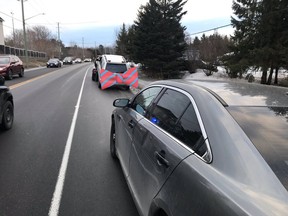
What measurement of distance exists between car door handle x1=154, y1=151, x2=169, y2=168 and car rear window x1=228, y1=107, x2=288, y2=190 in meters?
0.63

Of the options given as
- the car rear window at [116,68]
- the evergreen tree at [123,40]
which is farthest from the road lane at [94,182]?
the evergreen tree at [123,40]

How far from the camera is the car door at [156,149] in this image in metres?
2.50

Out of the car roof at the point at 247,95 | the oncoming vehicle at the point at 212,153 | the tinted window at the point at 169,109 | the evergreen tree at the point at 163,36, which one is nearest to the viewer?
the oncoming vehicle at the point at 212,153

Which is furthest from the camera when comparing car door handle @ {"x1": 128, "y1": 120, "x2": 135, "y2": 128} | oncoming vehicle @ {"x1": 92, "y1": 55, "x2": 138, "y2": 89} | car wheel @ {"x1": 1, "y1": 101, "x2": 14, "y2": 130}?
oncoming vehicle @ {"x1": 92, "y1": 55, "x2": 138, "y2": 89}

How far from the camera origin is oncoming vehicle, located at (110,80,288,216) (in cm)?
176

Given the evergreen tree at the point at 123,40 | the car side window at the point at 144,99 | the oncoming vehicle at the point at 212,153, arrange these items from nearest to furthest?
the oncoming vehicle at the point at 212,153
the car side window at the point at 144,99
the evergreen tree at the point at 123,40

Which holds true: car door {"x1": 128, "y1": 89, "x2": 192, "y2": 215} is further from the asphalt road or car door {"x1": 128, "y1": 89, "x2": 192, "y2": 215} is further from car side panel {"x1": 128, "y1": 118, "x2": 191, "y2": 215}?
the asphalt road

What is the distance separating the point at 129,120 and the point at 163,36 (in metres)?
24.7

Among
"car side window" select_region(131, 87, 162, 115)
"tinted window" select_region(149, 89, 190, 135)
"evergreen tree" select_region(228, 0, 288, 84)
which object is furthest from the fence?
"tinted window" select_region(149, 89, 190, 135)

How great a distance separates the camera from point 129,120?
4246 millimetres

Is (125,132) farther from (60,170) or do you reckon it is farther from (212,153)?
(212,153)

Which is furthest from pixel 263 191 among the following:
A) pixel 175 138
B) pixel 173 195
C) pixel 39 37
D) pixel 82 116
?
pixel 39 37

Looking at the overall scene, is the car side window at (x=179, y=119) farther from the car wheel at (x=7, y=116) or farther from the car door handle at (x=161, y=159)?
the car wheel at (x=7, y=116)

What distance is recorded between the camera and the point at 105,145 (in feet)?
21.4
